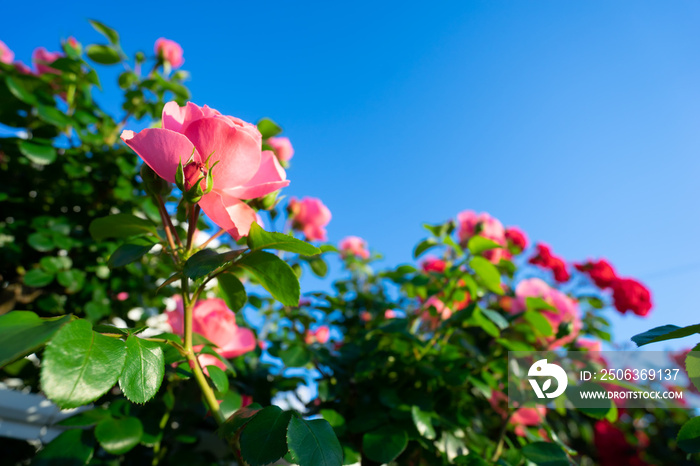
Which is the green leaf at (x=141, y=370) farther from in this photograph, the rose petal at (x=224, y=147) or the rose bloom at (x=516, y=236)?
the rose bloom at (x=516, y=236)

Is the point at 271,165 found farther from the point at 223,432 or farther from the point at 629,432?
the point at 629,432

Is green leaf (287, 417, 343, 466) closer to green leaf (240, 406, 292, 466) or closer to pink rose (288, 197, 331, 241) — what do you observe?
green leaf (240, 406, 292, 466)

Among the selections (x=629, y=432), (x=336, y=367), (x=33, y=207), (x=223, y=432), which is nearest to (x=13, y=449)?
(x=33, y=207)

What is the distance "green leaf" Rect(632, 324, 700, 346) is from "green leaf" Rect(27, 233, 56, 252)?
3.55 ft

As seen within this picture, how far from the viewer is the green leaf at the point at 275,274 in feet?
1.40

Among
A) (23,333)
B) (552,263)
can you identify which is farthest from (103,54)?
(552,263)

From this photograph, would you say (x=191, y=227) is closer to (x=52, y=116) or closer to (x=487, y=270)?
(x=487, y=270)

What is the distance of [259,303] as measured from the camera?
125 cm

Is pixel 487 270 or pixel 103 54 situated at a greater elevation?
pixel 103 54

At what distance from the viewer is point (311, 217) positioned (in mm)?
1287

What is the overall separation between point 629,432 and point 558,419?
115 cm

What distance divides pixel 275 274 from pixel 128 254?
0.18 metres

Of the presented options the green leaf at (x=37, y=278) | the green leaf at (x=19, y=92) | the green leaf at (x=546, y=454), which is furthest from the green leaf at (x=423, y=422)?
the green leaf at (x=19, y=92)

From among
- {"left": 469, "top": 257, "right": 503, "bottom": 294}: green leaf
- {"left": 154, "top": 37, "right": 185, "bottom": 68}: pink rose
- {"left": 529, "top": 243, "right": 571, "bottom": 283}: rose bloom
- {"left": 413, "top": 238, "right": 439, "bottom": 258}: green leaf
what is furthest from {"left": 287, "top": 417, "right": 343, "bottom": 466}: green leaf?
{"left": 529, "top": 243, "right": 571, "bottom": 283}: rose bloom
